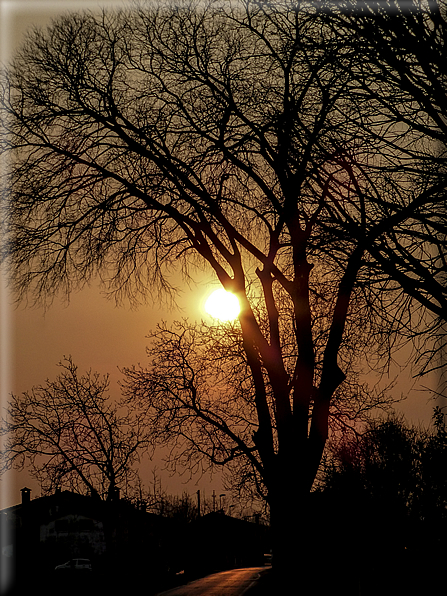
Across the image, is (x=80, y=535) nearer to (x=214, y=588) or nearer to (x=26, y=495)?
(x=214, y=588)

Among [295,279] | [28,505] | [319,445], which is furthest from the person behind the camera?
[28,505]

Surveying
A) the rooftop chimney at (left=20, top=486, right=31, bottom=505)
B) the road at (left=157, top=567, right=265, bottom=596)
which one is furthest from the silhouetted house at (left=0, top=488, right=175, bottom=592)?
the road at (left=157, top=567, right=265, bottom=596)

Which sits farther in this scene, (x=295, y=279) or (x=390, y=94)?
(x=295, y=279)

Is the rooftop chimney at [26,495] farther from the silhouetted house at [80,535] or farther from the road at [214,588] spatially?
the road at [214,588]

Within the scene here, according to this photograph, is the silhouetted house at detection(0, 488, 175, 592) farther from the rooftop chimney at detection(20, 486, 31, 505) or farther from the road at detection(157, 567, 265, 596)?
the road at detection(157, 567, 265, 596)

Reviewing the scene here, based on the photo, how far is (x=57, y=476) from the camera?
2536 cm

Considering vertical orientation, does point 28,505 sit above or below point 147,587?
above

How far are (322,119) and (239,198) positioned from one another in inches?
239

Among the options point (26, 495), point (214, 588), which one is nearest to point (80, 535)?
point (214, 588)

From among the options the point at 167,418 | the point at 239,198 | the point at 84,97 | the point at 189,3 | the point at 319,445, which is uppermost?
the point at 189,3

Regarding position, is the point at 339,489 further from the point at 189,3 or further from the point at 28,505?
the point at 28,505

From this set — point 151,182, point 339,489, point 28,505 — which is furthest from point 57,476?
point 151,182

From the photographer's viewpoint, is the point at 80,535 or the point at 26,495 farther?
the point at 80,535

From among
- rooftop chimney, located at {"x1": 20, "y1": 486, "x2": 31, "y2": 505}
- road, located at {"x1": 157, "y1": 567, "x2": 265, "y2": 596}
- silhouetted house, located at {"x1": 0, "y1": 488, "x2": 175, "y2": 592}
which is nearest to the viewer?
silhouetted house, located at {"x1": 0, "y1": 488, "x2": 175, "y2": 592}
